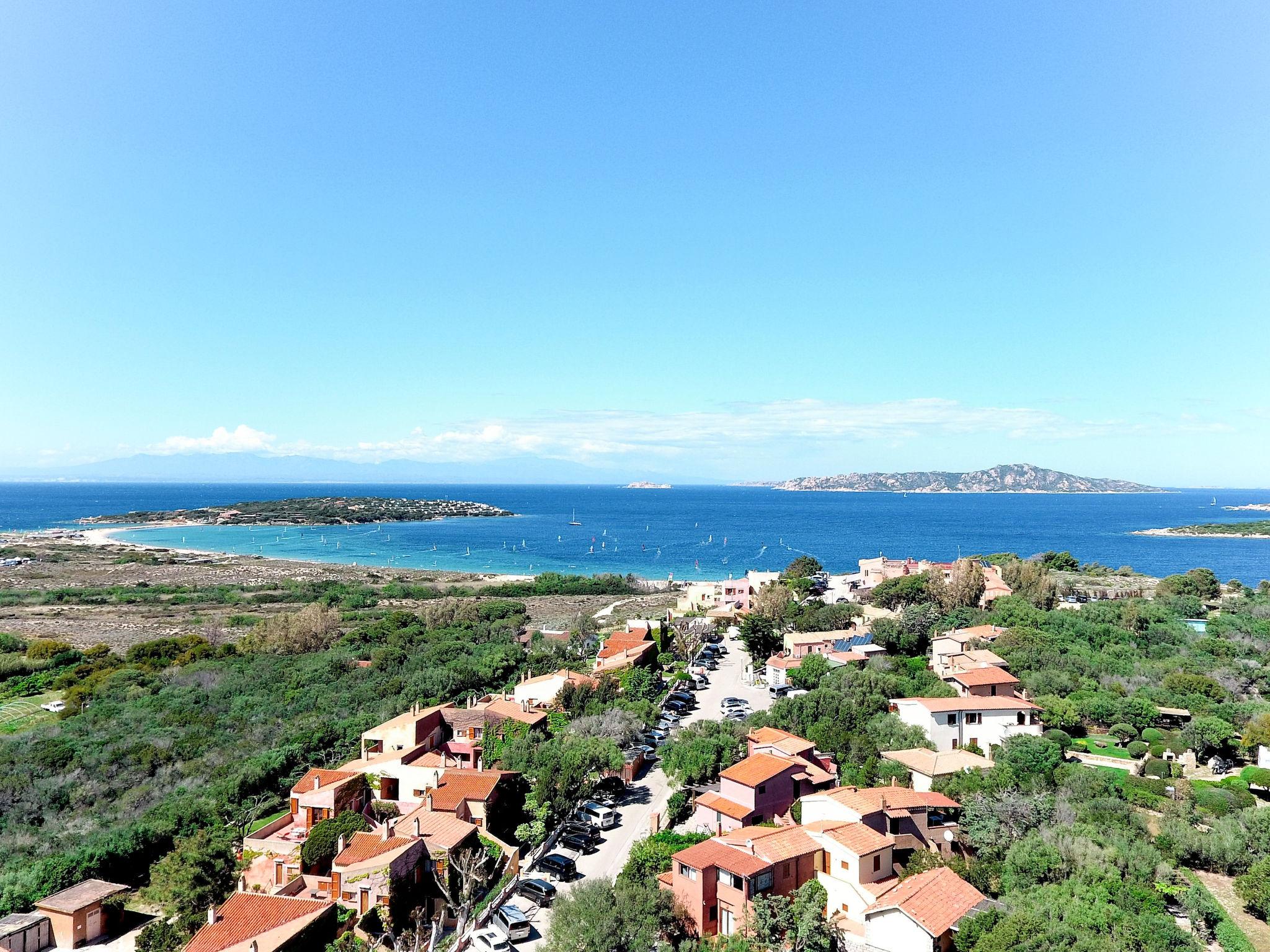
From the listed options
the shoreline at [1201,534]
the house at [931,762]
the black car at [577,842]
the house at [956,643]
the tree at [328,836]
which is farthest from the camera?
the shoreline at [1201,534]

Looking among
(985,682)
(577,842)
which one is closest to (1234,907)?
(985,682)

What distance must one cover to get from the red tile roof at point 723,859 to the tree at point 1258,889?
1104 centimetres

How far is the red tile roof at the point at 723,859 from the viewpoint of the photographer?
657 inches

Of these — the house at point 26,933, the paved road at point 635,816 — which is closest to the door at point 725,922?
the paved road at point 635,816

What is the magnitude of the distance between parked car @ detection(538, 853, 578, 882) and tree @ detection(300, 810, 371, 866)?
4.83 metres

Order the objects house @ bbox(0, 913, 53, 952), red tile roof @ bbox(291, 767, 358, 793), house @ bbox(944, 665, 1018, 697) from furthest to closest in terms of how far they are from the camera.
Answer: house @ bbox(944, 665, 1018, 697)
red tile roof @ bbox(291, 767, 358, 793)
house @ bbox(0, 913, 53, 952)

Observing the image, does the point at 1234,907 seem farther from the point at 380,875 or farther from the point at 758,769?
the point at 380,875

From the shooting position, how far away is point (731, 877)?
55.2 feet

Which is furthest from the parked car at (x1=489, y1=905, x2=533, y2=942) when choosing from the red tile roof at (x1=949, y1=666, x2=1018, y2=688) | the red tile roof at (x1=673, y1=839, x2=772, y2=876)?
the red tile roof at (x1=949, y1=666, x2=1018, y2=688)

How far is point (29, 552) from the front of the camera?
99.4 meters

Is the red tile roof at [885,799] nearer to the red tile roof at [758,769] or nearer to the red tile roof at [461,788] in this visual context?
the red tile roof at [758,769]

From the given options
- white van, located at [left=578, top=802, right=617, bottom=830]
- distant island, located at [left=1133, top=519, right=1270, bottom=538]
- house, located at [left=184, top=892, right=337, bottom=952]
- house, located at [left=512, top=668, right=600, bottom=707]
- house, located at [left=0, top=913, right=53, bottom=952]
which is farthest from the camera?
distant island, located at [left=1133, top=519, right=1270, bottom=538]

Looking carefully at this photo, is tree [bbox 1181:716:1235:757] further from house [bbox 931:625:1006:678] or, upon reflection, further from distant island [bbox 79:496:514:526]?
distant island [bbox 79:496:514:526]

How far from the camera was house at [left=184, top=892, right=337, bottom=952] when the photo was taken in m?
14.7
